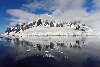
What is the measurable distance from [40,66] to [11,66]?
21.5 ft

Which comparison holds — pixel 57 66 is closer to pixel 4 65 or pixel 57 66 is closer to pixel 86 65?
pixel 86 65

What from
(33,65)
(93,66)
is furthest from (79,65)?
(33,65)

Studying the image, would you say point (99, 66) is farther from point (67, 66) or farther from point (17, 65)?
point (17, 65)

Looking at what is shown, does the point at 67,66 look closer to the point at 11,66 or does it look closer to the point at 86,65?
the point at 86,65

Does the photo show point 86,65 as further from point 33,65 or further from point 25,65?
point 25,65

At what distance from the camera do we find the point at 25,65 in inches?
1107

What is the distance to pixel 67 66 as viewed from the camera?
2706 centimetres

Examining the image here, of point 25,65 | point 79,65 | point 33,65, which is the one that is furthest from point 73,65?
point 25,65

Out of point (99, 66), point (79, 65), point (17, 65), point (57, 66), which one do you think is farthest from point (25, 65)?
point (99, 66)

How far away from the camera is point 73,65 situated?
27.7 metres

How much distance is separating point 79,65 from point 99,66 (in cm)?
464

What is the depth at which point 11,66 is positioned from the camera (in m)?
27.3

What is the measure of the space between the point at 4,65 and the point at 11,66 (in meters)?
2.12

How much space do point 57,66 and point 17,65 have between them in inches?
367
